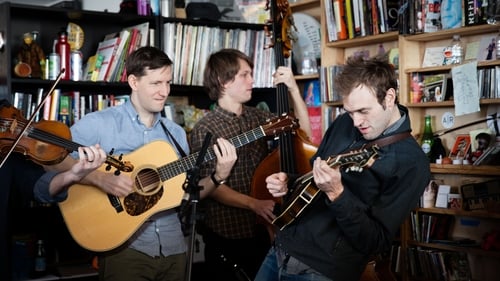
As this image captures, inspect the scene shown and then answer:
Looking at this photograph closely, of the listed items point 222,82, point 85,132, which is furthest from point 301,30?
point 85,132

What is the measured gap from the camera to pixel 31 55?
394cm

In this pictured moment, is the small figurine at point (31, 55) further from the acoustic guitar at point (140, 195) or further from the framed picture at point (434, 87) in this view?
the framed picture at point (434, 87)

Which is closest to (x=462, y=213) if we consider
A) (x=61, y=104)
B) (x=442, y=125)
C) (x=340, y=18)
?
(x=442, y=125)

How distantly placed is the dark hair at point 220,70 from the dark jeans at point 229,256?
2.26 feet

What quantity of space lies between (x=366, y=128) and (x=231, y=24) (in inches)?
93.7

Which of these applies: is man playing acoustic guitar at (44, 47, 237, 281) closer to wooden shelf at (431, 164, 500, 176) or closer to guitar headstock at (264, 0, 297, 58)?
guitar headstock at (264, 0, 297, 58)

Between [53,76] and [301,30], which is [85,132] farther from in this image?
[301,30]

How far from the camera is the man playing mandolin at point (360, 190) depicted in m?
2.20

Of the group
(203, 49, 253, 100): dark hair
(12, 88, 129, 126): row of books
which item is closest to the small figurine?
(12, 88, 129, 126): row of books

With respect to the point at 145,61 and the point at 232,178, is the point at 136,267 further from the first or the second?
the point at 145,61

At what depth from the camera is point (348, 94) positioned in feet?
7.73

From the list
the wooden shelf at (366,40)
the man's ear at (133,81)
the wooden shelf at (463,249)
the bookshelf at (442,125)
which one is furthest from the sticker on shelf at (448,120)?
the man's ear at (133,81)

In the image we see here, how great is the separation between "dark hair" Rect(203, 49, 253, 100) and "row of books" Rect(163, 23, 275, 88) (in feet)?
2.94

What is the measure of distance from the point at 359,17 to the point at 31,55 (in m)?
1.91
